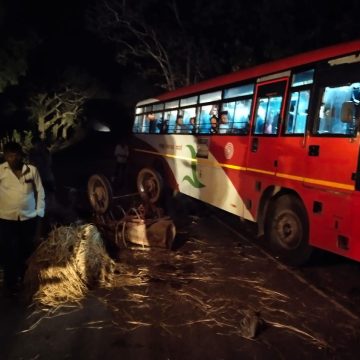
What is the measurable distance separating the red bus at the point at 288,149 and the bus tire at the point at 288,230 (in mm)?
16

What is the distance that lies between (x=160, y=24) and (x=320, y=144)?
18.6 meters

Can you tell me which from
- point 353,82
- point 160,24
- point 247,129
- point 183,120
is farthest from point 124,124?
point 353,82

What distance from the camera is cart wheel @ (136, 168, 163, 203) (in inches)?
471

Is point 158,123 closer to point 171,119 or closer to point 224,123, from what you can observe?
point 171,119

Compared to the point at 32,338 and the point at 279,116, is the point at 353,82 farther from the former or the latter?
the point at 32,338

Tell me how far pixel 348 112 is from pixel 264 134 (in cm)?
218

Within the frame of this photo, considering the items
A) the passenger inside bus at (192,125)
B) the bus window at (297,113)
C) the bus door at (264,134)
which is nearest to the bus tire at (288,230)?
the bus door at (264,134)

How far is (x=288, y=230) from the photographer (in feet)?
24.5

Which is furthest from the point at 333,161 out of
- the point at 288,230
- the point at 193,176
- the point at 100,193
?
the point at 100,193

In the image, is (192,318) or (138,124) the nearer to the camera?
(192,318)

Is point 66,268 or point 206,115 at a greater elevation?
point 206,115

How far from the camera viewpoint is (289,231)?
743 centimetres

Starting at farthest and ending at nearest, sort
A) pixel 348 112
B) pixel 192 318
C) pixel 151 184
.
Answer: pixel 151 184
pixel 348 112
pixel 192 318

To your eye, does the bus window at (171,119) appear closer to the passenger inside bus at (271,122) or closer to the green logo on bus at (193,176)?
the green logo on bus at (193,176)
